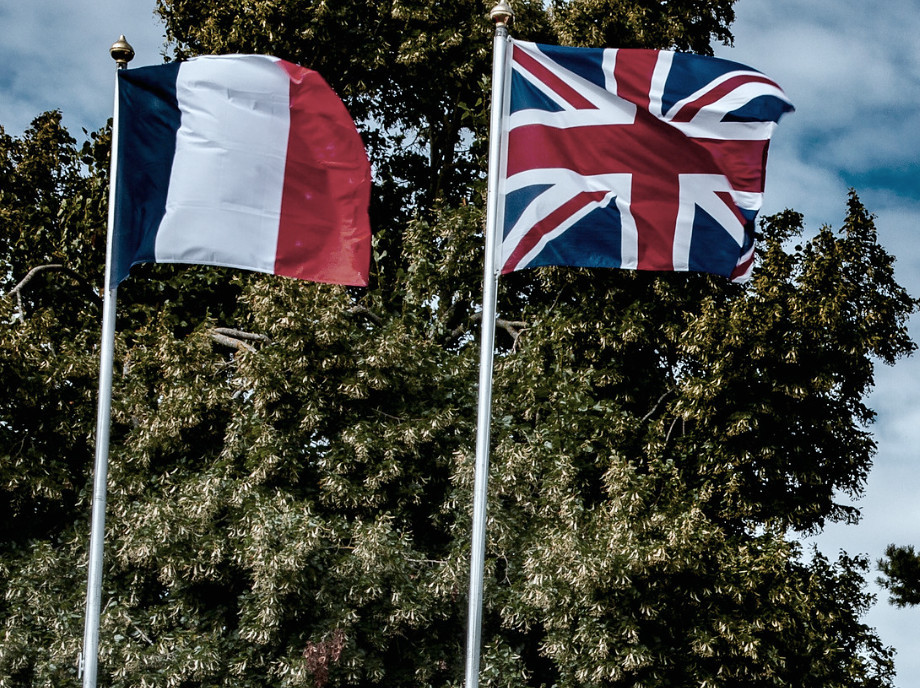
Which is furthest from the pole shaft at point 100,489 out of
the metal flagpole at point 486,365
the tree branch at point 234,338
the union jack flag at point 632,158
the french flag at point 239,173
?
the tree branch at point 234,338

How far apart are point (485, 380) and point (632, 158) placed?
2.47 meters

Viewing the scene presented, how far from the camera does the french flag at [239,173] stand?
10219mm

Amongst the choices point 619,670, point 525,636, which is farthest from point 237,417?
point 619,670

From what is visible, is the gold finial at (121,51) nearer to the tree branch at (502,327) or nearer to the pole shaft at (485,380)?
the pole shaft at (485,380)

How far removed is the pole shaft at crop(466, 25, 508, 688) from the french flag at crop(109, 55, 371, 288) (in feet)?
3.91

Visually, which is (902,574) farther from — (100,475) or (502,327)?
(100,475)

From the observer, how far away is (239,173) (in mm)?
10336

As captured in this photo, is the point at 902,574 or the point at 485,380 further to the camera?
the point at 902,574

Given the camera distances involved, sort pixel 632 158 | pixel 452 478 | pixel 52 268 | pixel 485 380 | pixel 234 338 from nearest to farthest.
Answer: pixel 485 380 → pixel 632 158 → pixel 452 478 → pixel 234 338 → pixel 52 268

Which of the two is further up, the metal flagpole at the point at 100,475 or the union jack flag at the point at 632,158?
the union jack flag at the point at 632,158

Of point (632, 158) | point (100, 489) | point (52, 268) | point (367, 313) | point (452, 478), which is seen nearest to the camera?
point (100, 489)

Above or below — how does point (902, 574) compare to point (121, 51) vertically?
below

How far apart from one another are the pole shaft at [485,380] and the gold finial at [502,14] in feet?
0.24

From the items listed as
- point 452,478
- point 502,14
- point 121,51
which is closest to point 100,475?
point 121,51
